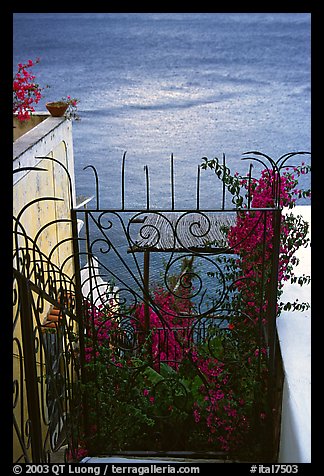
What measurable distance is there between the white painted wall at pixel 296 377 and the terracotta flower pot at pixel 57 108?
11.0 ft

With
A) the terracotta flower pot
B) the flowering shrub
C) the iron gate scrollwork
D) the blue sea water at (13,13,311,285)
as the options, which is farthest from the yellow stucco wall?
the iron gate scrollwork

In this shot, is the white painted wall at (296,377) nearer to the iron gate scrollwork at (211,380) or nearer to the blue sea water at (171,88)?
the iron gate scrollwork at (211,380)

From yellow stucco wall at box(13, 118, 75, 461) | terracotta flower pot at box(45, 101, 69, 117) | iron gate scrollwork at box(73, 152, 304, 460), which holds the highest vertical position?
terracotta flower pot at box(45, 101, 69, 117)

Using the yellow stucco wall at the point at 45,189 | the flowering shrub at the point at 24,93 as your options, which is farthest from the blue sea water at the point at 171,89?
the flowering shrub at the point at 24,93

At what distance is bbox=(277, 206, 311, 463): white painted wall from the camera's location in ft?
6.41

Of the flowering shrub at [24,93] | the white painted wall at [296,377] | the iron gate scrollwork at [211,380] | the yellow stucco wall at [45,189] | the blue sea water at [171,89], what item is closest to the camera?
the white painted wall at [296,377]

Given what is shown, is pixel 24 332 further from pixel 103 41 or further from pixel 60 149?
pixel 103 41

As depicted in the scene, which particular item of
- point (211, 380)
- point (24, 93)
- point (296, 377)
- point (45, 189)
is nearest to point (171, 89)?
point (24, 93)

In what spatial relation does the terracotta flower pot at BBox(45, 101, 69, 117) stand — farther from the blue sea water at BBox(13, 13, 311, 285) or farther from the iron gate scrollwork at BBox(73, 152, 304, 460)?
the iron gate scrollwork at BBox(73, 152, 304, 460)

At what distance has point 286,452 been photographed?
84.3 inches

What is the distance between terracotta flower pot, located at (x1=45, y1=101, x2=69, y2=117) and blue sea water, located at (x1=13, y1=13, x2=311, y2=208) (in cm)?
108

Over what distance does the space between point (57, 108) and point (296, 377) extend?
407cm

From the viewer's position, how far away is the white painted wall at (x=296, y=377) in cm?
195
